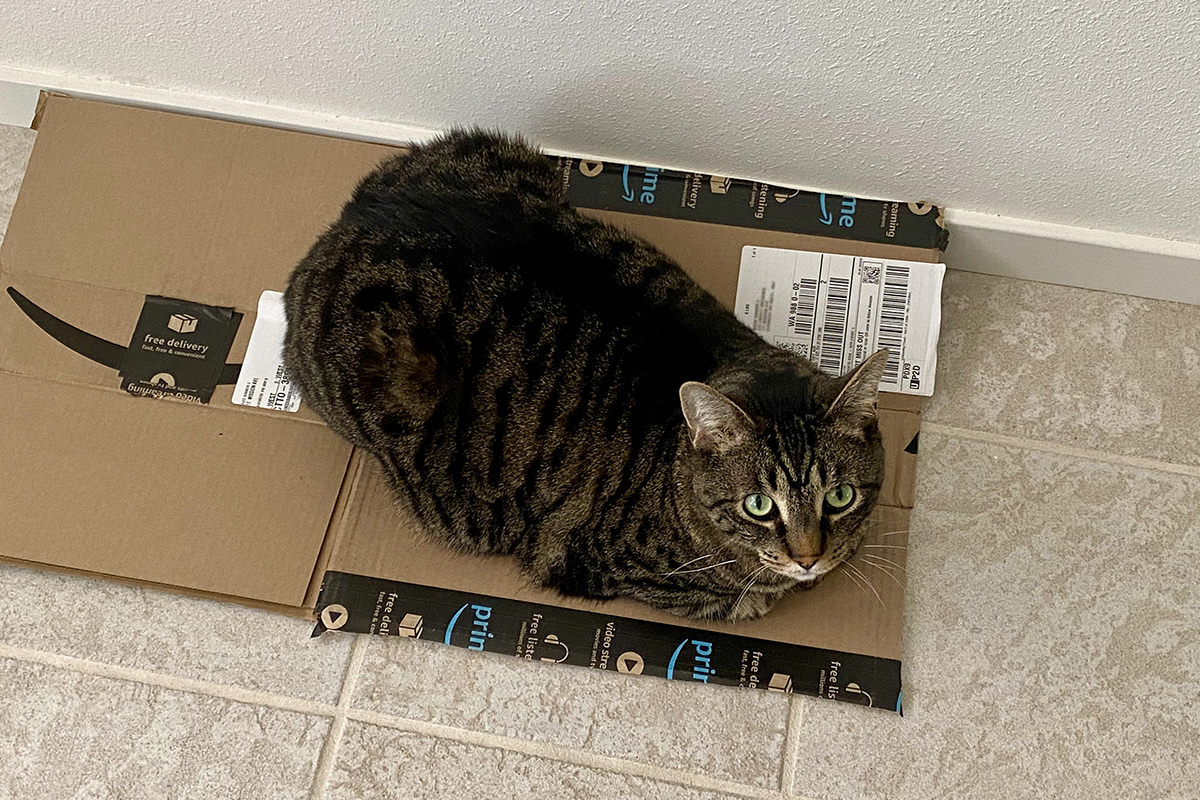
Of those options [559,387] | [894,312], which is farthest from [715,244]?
[559,387]

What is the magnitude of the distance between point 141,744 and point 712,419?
0.85m

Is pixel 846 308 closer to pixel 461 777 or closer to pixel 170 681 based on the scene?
pixel 461 777

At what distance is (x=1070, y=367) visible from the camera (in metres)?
1.31

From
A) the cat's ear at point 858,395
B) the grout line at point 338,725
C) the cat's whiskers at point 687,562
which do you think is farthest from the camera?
the grout line at point 338,725

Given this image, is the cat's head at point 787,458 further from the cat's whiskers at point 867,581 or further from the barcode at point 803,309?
the barcode at point 803,309

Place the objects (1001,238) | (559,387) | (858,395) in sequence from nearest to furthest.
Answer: (858,395) < (559,387) < (1001,238)

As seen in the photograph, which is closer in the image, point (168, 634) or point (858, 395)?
point (858, 395)

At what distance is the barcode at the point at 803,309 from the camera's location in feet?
4.20

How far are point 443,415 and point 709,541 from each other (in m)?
0.34

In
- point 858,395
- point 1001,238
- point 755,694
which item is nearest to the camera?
point 858,395

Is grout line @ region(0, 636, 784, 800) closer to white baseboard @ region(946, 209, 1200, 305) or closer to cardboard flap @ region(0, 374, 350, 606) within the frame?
cardboard flap @ region(0, 374, 350, 606)

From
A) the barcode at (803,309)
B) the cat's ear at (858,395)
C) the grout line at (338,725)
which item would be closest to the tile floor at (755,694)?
the grout line at (338,725)

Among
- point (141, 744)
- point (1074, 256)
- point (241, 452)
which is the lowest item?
point (141, 744)

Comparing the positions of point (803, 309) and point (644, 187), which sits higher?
point (644, 187)
